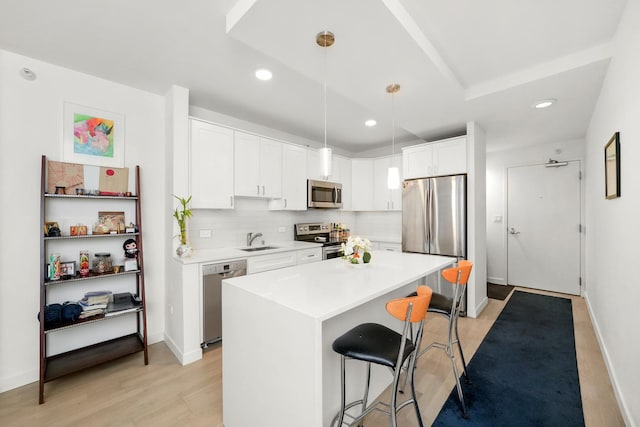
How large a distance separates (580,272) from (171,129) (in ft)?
20.1

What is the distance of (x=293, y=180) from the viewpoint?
157 inches

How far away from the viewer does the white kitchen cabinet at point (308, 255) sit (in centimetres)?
372

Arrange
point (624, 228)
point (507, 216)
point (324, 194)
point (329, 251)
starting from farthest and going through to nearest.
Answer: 1. point (507, 216)
2. point (324, 194)
3. point (329, 251)
4. point (624, 228)

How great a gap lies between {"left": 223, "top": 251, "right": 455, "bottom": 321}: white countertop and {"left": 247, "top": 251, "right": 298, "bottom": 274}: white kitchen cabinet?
104cm

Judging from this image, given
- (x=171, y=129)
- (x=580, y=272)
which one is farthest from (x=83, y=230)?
(x=580, y=272)

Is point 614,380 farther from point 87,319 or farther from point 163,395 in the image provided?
point 87,319

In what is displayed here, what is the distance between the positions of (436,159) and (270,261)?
2.60 metres

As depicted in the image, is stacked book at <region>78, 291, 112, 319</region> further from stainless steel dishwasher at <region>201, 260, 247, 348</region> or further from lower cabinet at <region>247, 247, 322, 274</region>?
lower cabinet at <region>247, 247, 322, 274</region>

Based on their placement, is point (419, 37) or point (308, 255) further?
point (308, 255)

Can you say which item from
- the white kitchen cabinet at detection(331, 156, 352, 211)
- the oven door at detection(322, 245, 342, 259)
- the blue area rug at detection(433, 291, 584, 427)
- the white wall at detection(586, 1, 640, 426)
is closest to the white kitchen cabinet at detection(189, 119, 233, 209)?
the oven door at detection(322, 245, 342, 259)

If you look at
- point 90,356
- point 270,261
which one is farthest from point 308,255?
point 90,356

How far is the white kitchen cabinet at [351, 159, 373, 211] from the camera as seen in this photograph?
4.96 meters

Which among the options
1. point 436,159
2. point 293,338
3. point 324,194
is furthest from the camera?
point 324,194

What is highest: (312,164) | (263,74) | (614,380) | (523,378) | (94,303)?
(263,74)
